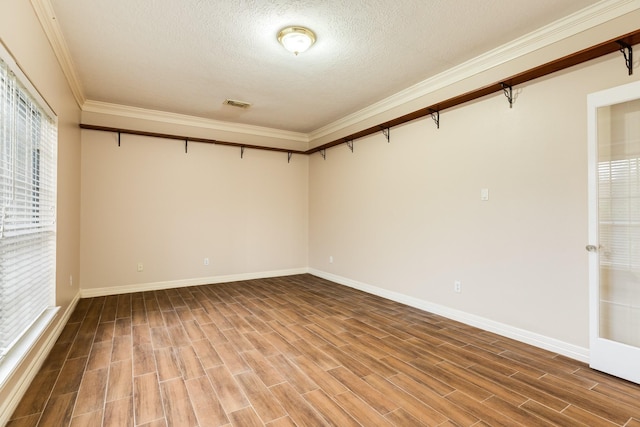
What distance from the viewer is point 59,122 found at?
2992 mm

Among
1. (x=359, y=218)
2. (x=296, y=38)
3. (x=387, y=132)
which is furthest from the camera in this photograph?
(x=359, y=218)

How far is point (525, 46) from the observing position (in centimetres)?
283

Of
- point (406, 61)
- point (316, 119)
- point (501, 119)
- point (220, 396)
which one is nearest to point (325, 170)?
point (316, 119)

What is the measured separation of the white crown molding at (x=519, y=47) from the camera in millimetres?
2324

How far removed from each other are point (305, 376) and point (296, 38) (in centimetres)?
274

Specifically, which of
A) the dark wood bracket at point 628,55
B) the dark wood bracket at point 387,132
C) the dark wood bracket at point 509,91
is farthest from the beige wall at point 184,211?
the dark wood bracket at point 628,55

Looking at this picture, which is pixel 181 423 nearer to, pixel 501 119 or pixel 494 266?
pixel 494 266

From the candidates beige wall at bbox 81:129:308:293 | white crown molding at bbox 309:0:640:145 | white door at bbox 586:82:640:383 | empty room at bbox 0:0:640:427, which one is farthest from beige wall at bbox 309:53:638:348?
beige wall at bbox 81:129:308:293

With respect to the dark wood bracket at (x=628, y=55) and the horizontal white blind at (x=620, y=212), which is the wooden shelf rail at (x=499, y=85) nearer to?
the dark wood bracket at (x=628, y=55)

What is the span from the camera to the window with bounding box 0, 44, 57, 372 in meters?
1.88

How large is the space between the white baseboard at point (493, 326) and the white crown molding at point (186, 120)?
314 centimetres

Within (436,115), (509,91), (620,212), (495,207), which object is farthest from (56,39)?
(620,212)

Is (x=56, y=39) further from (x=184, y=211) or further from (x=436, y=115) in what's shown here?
(x=436, y=115)

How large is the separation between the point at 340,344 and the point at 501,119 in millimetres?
2632
